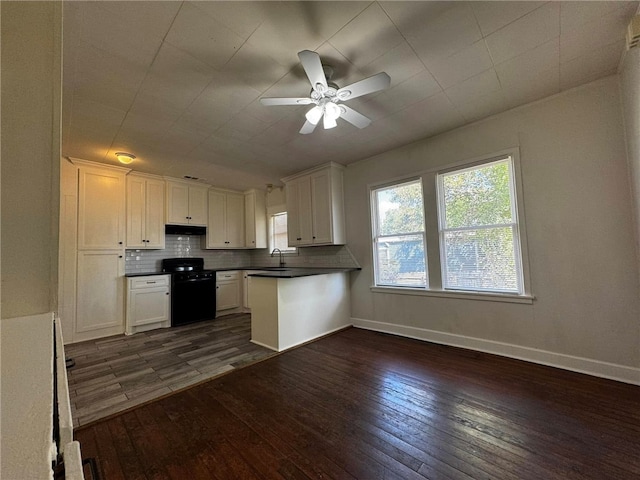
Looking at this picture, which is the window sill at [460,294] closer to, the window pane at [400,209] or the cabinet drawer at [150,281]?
the window pane at [400,209]

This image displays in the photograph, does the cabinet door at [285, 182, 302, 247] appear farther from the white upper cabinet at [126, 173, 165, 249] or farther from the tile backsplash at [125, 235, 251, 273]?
the white upper cabinet at [126, 173, 165, 249]

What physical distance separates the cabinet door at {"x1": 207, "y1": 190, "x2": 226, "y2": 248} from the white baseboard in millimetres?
3571

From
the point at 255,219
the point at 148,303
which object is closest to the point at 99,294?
the point at 148,303

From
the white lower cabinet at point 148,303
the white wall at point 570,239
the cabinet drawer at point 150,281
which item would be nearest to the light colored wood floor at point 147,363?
the white lower cabinet at point 148,303

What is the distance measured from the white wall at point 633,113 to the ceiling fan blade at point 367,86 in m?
1.76

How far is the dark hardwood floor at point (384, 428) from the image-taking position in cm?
149

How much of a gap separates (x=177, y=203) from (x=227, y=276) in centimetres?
165

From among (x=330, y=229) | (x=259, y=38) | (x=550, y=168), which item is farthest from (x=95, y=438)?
(x=550, y=168)

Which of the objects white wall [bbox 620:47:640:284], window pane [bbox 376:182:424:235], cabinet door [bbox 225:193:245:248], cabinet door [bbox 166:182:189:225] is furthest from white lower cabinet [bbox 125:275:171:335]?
white wall [bbox 620:47:640:284]

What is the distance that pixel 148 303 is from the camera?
4250 mm

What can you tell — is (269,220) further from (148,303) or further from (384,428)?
(384,428)

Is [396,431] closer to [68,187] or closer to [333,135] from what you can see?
[333,135]

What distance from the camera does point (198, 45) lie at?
1.83 m

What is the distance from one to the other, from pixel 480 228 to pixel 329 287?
208 cm
